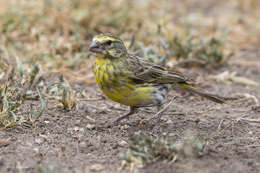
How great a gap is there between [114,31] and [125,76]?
3.59m

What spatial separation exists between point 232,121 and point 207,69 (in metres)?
2.42

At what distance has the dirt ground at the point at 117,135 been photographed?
386 centimetres

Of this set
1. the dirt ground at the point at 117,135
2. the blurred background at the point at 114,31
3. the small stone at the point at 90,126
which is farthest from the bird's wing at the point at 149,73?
the blurred background at the point at 114,31

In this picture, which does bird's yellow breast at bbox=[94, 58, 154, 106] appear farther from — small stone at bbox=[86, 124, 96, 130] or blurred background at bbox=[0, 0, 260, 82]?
blurred background at bbox=[0, 0, 260, 82]

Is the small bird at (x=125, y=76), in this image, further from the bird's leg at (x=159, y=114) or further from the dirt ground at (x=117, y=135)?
the dirt ground at (x=117, y=135)

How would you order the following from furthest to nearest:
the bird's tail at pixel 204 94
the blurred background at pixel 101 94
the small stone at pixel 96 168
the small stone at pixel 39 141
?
the bird's tail at pixel 204 94 → the small stone at pixel 39 141 → the blurred background at pixel 101 94 → the small stone at pixel 96 168

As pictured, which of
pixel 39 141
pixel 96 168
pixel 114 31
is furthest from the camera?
pixel 114 31

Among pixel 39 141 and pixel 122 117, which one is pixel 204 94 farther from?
pixel 39 141

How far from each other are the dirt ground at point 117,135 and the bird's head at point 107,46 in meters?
0.81

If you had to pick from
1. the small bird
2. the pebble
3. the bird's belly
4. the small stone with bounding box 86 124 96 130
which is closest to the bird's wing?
the small bird

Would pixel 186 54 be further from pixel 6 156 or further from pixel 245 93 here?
pixel 6 156

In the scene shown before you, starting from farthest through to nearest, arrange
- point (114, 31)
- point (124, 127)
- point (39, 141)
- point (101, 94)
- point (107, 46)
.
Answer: point (114, 31)
point (101, 94)
point (124, 127)
point (107, 46)
point (39, 141)

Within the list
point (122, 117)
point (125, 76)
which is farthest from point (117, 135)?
point (125, 76)

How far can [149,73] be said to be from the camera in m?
5.30
